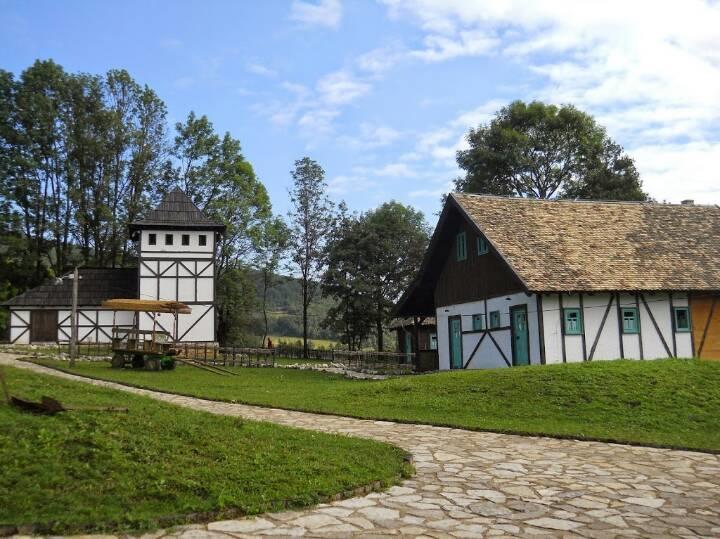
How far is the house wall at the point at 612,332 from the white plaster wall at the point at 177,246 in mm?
22310

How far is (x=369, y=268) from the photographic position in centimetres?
4325

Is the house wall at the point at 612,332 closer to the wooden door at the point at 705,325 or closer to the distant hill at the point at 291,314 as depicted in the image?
the wooden door at the point at 705,325

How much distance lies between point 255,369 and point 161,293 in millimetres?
10506

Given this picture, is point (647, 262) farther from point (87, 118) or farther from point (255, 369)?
point (87, 118)

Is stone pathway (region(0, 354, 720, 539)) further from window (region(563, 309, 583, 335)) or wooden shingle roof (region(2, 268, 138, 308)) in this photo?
wooden shingle roof (region(2, 268, 138, 308))

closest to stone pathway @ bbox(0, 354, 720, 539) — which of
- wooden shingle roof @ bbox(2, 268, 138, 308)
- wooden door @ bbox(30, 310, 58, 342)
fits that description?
wooden shingle roof @ bbox(2, 268, 138, 308)

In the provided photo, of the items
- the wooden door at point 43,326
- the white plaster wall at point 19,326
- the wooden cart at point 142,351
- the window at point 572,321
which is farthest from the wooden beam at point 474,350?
the white plaster wall at point 19,326

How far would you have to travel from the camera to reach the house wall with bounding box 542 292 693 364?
20078mm

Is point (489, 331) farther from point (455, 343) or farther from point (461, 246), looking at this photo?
point (461, 246)

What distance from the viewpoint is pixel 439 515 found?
5.59m

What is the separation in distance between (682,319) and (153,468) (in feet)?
67.0

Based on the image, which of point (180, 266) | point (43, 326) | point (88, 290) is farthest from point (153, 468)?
point (88, 290)

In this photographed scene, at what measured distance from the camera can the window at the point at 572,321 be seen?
20.2 meters

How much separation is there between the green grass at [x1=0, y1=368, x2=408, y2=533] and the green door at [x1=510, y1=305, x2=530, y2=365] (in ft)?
43.7
